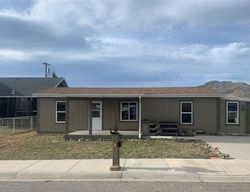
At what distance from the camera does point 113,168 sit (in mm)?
13094

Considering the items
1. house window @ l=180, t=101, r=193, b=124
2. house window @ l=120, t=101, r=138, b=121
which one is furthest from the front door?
house window @ l=180, t=101, r=193, b=124

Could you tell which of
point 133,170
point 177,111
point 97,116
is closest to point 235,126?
point 177,111

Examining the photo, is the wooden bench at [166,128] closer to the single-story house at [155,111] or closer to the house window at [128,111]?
the single-story house at [155,111]

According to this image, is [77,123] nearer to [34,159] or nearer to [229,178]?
[34,159]

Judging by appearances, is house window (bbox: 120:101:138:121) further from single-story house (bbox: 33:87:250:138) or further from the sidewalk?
the sidewalk

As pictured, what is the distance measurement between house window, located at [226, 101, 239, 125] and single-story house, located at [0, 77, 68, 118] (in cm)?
2233

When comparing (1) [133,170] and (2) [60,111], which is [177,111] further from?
(1) [133,170]

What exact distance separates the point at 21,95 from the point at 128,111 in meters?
19.5

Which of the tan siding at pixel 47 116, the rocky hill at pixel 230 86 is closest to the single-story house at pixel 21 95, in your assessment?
the tan siding at pixel 47 116

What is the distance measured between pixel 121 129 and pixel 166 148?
10.9 meters

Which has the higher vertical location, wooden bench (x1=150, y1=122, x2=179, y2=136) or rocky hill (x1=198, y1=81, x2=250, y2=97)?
rocky hill (x1=198, y1=81, x2=250, y2=97)

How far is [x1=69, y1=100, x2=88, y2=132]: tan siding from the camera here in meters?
31.2

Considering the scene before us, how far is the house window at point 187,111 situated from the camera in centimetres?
3039
